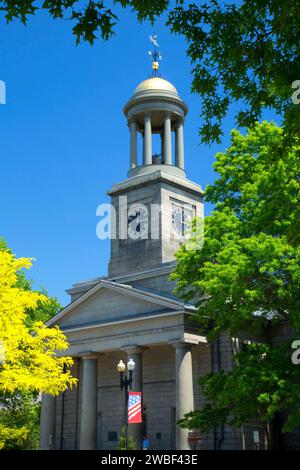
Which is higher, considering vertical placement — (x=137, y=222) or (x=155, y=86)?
(x=155, y=86)

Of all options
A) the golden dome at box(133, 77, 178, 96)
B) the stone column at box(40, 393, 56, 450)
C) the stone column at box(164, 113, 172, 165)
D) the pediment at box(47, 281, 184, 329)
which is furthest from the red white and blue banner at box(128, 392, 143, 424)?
the golden dome at box(133, 77, 178, 96)

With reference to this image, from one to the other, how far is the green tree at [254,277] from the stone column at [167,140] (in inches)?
709

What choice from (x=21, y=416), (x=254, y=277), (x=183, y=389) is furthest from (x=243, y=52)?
(x=21, y=416)

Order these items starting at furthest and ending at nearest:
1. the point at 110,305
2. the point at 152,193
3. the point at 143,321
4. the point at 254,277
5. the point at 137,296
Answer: the point at 152,193 < the point at 110,305 < the point at 137,296 < the point at 143,321 < the point at 254,277

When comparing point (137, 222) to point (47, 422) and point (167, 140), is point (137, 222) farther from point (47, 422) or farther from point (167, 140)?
point (47, 422)

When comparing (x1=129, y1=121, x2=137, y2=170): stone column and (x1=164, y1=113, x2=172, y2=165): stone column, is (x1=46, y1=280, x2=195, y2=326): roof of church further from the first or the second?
(x1=164, y1=113, x2=172, y2=165): stone column

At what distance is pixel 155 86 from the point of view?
1916 inches

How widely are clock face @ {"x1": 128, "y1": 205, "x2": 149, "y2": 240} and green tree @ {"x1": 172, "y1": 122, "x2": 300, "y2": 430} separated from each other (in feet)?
53.4

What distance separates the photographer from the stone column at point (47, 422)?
39062mm

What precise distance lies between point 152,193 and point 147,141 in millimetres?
4224

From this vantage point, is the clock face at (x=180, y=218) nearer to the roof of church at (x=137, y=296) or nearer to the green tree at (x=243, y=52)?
the roof of church at (x=137, y=296)

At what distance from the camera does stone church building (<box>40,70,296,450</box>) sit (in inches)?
1363

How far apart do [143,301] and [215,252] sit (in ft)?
33.6

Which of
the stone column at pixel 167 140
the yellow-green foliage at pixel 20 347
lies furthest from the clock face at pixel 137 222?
the yellow-green foliage at pixel 20 347
